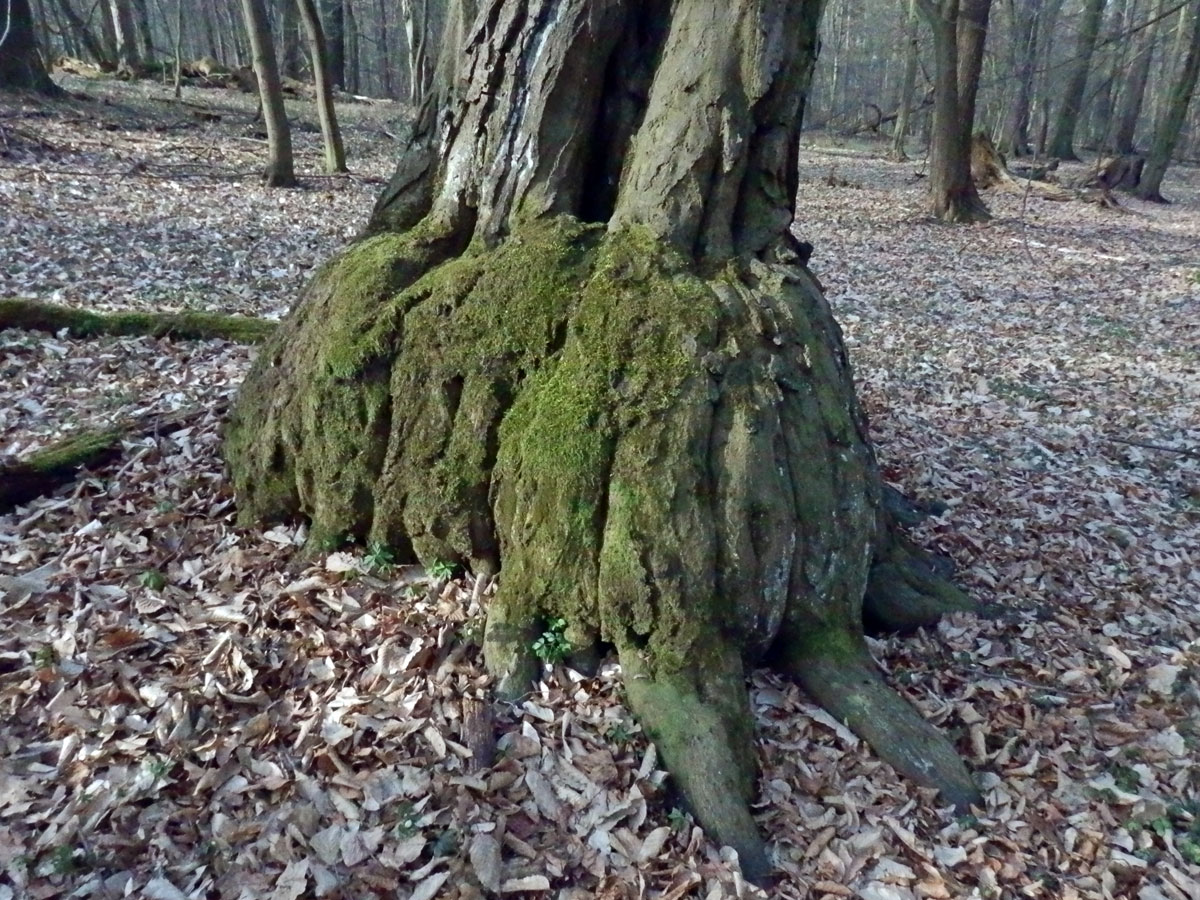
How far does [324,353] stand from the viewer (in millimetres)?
4156

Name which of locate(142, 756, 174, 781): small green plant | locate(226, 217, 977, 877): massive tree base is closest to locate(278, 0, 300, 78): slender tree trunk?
locate(226, 217, 977, 877): massive tree base

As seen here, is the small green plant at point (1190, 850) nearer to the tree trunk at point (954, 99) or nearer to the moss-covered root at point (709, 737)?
the moss-covered root at point (709, 737)

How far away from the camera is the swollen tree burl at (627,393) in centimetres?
360

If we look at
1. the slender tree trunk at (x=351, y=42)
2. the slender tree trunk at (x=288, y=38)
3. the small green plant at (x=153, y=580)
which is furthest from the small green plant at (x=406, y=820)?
the slender tree trunk at (x=351, y=42)

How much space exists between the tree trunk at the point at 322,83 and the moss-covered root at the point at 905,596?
1249cm

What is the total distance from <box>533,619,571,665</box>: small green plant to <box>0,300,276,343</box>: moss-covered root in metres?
3.91

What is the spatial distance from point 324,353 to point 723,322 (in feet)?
6.14

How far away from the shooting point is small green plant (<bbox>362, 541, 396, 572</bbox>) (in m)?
4.13

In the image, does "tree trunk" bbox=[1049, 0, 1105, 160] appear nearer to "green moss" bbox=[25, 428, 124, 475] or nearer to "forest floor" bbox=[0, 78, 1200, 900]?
"forest floor" bbox=[0, 78, 1200, 900]

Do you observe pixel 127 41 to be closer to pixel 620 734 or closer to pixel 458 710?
pixel 458 710

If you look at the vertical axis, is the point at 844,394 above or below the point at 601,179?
below

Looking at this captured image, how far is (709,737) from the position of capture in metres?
3.37

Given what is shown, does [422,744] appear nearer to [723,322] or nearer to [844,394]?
[723,322]

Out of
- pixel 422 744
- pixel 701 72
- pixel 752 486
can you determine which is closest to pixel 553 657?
pixel 422 744
